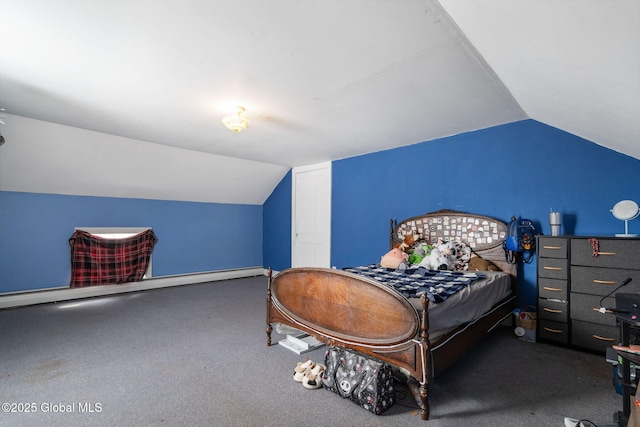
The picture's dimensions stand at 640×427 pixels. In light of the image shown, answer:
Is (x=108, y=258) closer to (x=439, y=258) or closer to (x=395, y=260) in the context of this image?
(x=395, y=260)

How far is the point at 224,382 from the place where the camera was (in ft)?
7.59

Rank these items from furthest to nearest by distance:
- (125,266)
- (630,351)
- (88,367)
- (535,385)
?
(125,266) → (88,367) → (535,385) → (630,351)

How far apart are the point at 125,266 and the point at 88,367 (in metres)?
3.09

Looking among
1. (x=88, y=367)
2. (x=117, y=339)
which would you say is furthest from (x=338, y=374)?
(x=117, y=339)

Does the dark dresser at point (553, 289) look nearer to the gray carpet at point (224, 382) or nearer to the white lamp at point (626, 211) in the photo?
the gray carpet at point (224, 382)

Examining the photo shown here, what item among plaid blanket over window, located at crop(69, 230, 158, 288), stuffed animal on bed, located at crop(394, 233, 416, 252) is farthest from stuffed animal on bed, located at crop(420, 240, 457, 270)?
plaid blanket over window, located at crop(69, 230, 158, 288)

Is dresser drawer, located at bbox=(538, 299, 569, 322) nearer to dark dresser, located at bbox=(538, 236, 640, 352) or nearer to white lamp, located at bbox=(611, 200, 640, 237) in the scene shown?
dark dresser, located at bbox=(538, 236, 640, 352)

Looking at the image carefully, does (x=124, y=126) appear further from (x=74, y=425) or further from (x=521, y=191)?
(x=521, y=191)

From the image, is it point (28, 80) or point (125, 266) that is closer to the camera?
point (28, 80)

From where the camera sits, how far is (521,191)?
358 centimetres

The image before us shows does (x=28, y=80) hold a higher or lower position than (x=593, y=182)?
higher

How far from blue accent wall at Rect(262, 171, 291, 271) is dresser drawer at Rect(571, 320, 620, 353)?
4.72 metres

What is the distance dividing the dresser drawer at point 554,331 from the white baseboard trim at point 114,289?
17.7 ft

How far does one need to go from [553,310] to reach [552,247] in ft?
2.07
